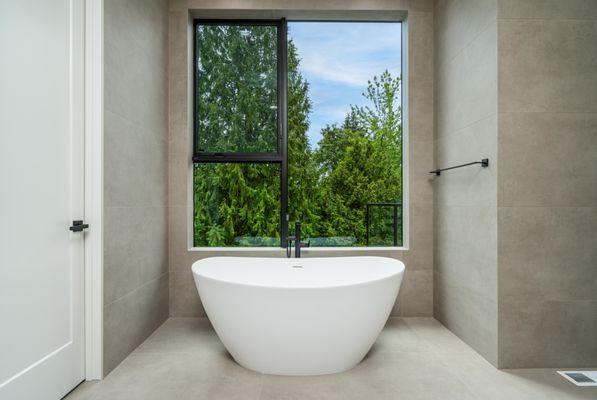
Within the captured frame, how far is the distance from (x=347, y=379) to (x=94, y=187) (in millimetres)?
1742

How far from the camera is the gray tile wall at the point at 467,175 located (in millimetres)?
2066

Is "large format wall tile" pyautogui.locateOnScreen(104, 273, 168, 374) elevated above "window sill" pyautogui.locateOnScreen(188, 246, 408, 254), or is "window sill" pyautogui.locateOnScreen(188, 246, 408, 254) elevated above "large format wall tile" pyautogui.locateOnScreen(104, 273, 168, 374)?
"window sill" pyautogui.locateOnScreen(188, 246, 408, 254)

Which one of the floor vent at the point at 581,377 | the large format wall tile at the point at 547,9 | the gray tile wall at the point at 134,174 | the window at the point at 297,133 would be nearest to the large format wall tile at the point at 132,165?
the gray tile wall at the point at 134,174

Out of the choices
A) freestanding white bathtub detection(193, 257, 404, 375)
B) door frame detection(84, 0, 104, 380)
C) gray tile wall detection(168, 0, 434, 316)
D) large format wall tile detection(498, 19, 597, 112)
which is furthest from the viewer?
gray tile wall detection(168, 0, 434, 316)

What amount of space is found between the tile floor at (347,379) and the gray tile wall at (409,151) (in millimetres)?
571

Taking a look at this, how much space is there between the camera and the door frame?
1868mm

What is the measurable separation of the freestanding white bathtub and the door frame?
543mm

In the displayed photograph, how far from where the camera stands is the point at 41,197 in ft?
5.21

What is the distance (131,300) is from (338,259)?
1.46m

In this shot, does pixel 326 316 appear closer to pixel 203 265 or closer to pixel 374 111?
pixel 203 265

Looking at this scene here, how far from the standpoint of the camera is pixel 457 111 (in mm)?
2488

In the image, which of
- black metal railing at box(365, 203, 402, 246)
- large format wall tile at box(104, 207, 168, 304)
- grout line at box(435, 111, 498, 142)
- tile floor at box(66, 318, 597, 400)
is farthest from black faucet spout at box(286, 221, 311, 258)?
grout line at box(435, 111, 498, 142)

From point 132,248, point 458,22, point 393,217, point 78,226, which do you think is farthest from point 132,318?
point 458,22

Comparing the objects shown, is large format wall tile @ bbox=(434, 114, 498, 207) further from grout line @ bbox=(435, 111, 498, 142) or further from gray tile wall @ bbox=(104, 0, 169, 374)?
gray tile wall @ bbox=(104, 0, 169, 374)
